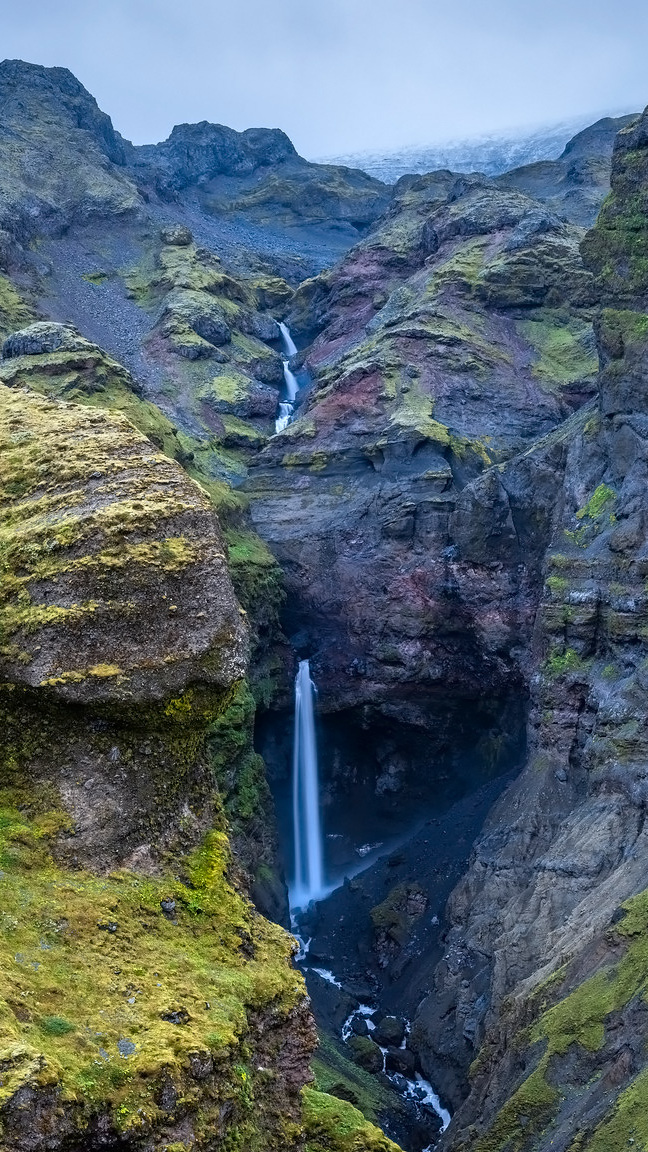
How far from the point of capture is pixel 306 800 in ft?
137

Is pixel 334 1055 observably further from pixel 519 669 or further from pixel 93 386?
pixel 93 386

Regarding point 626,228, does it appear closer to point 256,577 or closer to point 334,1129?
point 256,577

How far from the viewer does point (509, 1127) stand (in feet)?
64.7

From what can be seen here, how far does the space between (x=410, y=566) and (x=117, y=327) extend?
42.2 meters

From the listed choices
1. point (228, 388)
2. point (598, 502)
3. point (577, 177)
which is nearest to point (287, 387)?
point (228, 388)

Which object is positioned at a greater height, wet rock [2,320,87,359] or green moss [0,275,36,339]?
green moss [0,275,36,339]

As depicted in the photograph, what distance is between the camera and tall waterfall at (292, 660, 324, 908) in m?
39.3

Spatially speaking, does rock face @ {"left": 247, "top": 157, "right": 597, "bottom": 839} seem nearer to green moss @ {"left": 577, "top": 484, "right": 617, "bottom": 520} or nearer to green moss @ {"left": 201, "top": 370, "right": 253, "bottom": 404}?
green moss @ {"left": 577, "top": 484, "right": 617, "bottom": 520}

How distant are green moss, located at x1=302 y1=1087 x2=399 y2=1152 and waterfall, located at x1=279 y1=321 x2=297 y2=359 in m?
72.1

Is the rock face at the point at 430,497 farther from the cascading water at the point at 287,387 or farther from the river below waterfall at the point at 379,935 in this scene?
the cascading water at the point at 287,387

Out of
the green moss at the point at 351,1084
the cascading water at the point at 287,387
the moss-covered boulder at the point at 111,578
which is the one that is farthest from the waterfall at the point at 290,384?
the moss-covered boulder at the point at 111,578

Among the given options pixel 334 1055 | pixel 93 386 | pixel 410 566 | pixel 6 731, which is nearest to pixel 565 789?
pixel 334 1055

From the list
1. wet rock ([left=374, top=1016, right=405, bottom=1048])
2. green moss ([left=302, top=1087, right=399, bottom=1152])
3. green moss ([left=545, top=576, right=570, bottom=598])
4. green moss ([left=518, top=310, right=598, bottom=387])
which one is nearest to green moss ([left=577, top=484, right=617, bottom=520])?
green moss ([left=545, top=576, right=570, bottom=598])

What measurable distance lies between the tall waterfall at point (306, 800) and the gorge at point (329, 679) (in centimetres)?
18
